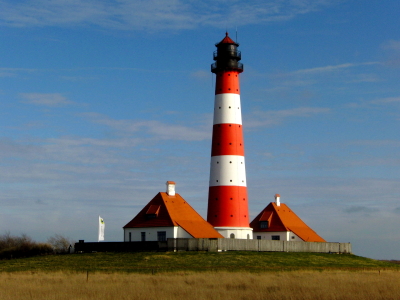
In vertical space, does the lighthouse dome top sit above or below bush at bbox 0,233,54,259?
above

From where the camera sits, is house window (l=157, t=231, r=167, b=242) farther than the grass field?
Yes

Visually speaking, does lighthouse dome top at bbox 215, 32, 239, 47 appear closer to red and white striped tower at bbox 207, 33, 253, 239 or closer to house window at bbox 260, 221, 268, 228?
red and white striped tower at bbox 207, 33, 253, 239

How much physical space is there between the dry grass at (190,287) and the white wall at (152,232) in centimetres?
1866

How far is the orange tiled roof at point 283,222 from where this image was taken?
2721 inches

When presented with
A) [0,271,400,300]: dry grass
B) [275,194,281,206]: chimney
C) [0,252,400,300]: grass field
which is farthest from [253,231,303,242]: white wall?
[0,271,400,300]: dry grass

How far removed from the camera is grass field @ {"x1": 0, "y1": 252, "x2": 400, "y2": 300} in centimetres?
2788

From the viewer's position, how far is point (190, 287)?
1182 inches

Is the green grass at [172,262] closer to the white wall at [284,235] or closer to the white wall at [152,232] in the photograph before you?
the white wall at [152,232]

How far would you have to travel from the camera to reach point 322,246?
2557 inches

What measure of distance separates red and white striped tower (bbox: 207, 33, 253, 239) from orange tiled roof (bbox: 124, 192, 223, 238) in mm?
1546

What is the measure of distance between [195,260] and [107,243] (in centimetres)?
1131

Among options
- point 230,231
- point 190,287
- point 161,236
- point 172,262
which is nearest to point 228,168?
point 230,231

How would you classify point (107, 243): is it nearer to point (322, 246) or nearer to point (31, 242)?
point (31, 242)

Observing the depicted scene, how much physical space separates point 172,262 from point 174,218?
34.0ft
